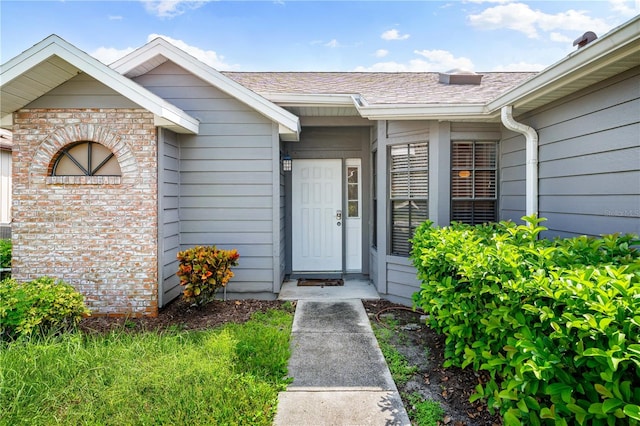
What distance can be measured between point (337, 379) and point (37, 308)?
9.70 feet

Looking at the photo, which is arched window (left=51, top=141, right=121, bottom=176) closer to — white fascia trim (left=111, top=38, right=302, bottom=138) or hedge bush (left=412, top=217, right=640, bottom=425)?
white fascia trim (left=111, top=38, right=302, bottom=138)

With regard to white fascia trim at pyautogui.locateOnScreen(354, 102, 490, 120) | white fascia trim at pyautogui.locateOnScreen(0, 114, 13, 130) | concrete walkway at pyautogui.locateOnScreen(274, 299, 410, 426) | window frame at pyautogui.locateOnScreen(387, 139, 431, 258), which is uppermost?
white fascia trim at pyautogui.locateOnScreen(354, 102, 490, 120)

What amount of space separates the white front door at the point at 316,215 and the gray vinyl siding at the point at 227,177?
4.62ft

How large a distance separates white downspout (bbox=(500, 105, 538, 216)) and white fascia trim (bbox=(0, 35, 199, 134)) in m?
3.99

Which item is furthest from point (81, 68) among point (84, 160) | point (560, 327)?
point (560, 327)

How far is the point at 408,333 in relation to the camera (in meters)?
4.24

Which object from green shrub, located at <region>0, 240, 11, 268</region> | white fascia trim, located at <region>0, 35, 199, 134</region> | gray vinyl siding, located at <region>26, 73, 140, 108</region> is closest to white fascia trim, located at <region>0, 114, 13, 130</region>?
gray vinyl siding, located at <region>26, 73, 140, 108</region>

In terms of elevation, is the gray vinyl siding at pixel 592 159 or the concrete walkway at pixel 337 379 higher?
the gray vinyl siding at pixel 592 159

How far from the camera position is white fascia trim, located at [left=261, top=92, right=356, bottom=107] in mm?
5527

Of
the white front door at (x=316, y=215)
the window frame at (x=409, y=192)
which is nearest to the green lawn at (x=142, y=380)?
the window frame at (x=409, y=192)

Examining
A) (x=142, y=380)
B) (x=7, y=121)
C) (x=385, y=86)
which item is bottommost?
(x=142, y=380)

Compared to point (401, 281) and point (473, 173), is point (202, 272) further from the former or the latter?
point (473, 173)

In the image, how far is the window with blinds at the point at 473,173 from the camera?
5.10 meters

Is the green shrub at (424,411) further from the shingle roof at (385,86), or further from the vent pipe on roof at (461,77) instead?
the vent pipe on roof at (461,77)
